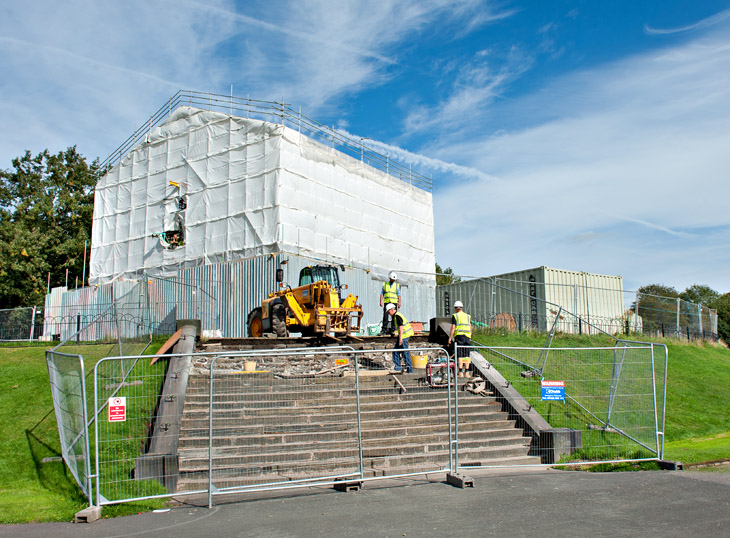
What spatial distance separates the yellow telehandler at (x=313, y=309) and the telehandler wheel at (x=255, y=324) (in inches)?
23.9

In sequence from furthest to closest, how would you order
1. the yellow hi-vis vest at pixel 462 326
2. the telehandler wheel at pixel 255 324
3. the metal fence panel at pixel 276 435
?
the telehandler wheel at pixel 255 324 → the yellow hi-vis vest at pixel 462 326 → the metal fence panel at pixel 276 435

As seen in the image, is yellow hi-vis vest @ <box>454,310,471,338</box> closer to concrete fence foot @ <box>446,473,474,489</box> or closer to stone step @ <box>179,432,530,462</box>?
stone step @ <box>179,432,530,462</box>

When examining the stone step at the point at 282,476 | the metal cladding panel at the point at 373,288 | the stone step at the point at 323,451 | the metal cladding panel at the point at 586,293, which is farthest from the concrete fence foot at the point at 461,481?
the metal cladding panel at the point at 586,293

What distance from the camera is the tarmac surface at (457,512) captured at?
239 inches

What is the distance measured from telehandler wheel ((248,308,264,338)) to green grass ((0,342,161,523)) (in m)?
5.96

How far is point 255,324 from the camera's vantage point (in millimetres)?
20219

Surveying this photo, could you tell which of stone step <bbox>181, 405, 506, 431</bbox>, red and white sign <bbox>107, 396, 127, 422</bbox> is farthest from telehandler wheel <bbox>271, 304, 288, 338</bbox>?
red and white sign <bbox>107, 396, 127, 422</bbox>

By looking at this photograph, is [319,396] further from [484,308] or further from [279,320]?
[484,308]

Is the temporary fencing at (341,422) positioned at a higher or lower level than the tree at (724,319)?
lower

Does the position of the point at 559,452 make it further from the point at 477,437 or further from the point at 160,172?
the point at 160,172

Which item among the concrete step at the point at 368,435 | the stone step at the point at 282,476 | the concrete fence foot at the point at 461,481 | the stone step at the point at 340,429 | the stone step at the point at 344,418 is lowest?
the stone step at the point at 282,476

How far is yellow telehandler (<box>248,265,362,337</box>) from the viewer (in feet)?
58.5

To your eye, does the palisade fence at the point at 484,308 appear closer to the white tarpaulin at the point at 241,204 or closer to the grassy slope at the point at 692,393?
the grassy slope at the point at 692,393

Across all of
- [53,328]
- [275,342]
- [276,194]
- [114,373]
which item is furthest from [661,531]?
[53,328]
